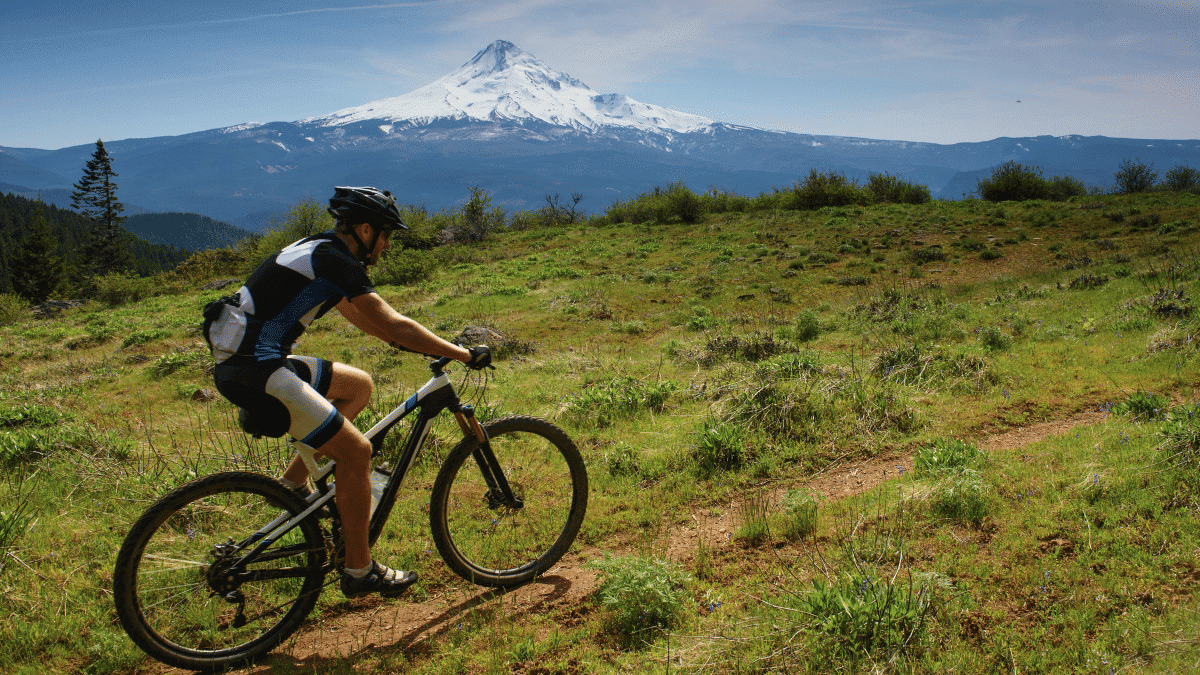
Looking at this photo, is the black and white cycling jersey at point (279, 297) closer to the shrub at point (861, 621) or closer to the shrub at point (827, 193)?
the shrub at point (861, 621)

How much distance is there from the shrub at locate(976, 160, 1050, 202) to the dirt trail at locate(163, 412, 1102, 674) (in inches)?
1446

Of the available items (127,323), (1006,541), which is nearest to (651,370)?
(1006,541)

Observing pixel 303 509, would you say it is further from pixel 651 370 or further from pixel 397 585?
pixel 651 370

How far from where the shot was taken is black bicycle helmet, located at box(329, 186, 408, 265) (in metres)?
3.38

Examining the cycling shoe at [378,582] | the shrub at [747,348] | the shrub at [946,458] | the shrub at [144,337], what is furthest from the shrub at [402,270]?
the shrub at [946,458]

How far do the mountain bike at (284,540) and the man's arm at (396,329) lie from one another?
9.2 inches

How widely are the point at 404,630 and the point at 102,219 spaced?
8979cm

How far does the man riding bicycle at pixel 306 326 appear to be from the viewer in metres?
3.16

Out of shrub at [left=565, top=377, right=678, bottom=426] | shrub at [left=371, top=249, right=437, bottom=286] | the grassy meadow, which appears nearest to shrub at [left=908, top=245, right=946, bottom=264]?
the grassy meadow

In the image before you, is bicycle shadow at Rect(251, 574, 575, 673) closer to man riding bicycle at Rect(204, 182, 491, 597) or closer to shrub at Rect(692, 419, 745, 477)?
man riding bicycle at Rect(204, 182, 491, 597)

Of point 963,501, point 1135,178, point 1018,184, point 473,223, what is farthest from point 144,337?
point 1135,178

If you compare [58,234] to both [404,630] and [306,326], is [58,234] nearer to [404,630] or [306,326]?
[306,326]

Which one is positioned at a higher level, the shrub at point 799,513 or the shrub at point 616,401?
the shrub at point 616,401

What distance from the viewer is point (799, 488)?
533 centimetres
